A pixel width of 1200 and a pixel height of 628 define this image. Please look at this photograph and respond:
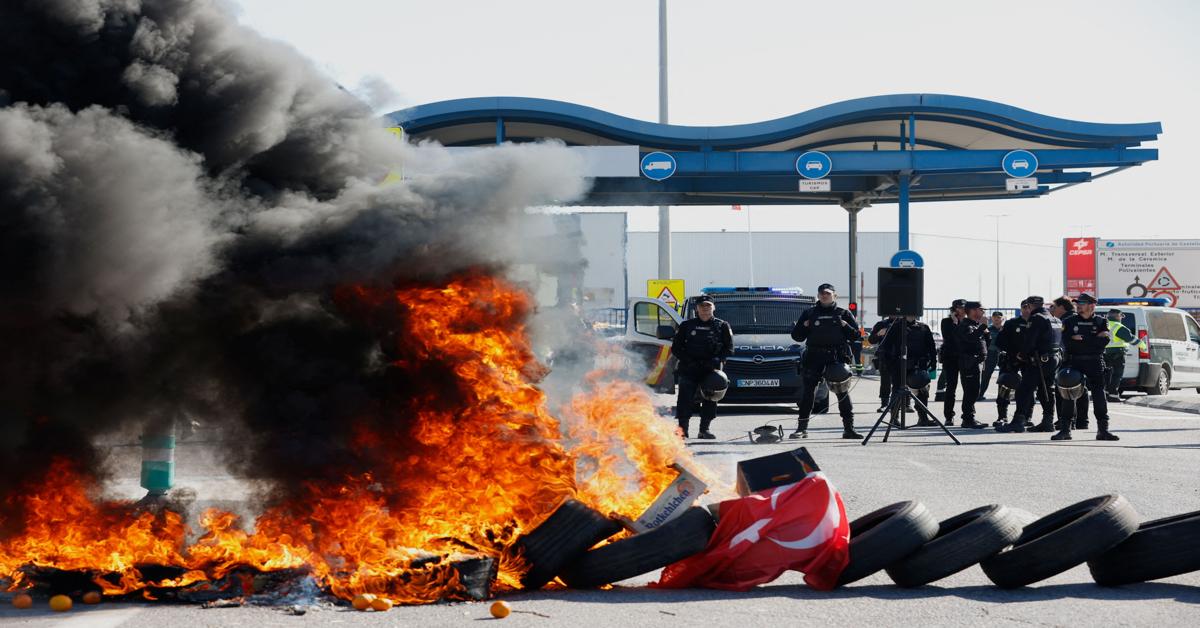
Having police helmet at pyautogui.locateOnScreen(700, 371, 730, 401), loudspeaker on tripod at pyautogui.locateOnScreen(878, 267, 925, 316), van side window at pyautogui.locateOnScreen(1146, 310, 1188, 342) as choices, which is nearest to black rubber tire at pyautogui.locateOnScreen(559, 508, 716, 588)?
police helmet at pyautogui.locateOnScreen(700, 371, 730, 401)

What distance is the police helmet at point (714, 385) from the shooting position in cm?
1434

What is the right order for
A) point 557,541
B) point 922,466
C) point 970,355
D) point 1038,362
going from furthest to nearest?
point 970,355 → point 1038,362 → point 922,466 → point 557,541

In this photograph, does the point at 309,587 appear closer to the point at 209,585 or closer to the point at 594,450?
the point at 209,585

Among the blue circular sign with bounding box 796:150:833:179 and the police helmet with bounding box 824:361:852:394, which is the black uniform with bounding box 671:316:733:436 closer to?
the police helmet with bounding box 824:361:852:394

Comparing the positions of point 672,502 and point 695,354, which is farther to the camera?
point 695,354

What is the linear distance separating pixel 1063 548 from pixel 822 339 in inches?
335

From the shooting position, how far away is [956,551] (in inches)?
244

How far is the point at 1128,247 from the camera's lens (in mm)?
44062

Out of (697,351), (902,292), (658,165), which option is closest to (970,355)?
(902,292)

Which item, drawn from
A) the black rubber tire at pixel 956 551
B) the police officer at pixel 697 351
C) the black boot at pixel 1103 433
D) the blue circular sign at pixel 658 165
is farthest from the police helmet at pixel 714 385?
the blue circular sign at pixel 658 165

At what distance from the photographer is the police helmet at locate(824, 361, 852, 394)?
1440 cm

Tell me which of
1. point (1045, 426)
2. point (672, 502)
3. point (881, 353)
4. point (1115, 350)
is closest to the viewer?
point (672, 502)

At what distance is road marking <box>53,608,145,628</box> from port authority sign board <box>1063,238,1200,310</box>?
142ft

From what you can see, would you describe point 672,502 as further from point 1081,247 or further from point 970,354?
point 1081,247
